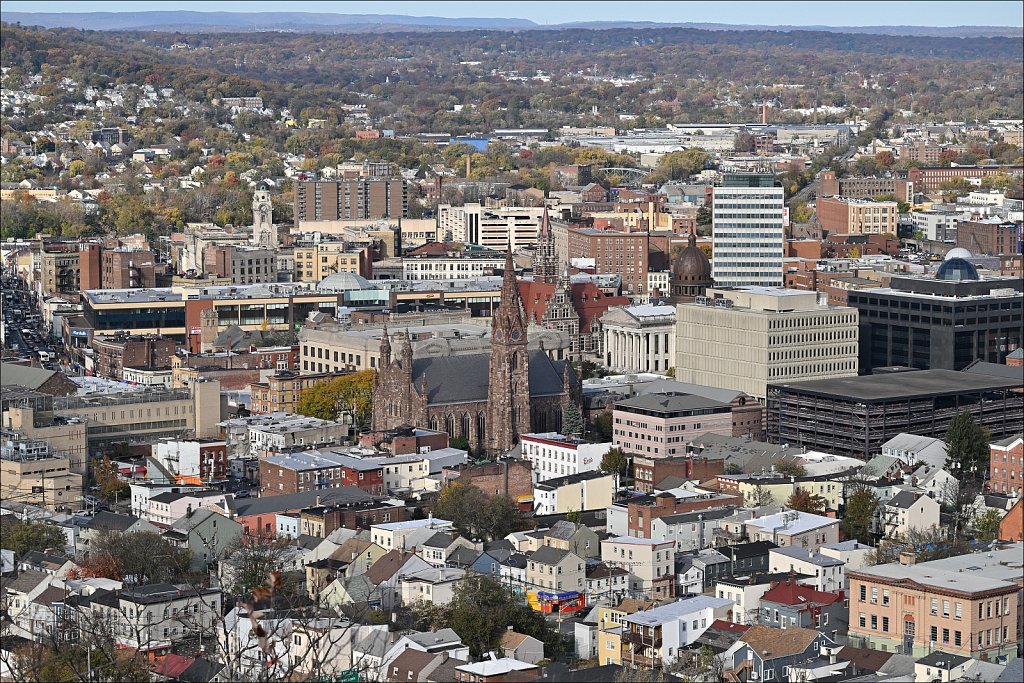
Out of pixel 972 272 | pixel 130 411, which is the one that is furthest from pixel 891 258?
pixel 130 411

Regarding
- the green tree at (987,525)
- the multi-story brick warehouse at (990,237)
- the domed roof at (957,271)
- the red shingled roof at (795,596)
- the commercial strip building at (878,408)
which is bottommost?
the red shingled roof at (795,596)

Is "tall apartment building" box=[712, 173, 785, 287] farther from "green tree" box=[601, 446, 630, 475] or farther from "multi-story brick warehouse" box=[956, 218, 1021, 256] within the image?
"green tree" box=[601, 446, 630, 475]

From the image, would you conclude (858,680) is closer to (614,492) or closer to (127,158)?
(614,492)

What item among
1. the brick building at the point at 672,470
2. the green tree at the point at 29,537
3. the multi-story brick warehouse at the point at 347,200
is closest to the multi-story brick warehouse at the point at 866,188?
the multi-story brick warehouse at the point at 347,200

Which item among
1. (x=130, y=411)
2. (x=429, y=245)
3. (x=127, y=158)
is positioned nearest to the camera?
(x=130, y=411)

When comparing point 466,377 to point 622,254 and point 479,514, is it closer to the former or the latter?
point 479,514

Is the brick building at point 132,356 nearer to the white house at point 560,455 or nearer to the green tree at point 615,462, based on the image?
the white house at point 560,455
